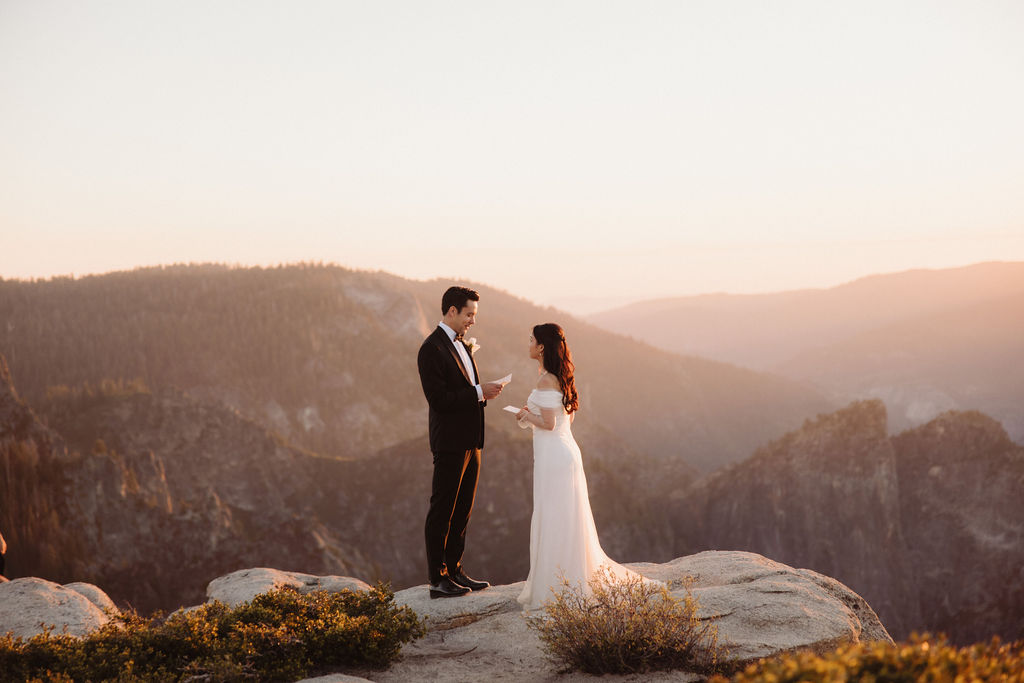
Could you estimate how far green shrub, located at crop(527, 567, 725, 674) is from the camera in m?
6.31

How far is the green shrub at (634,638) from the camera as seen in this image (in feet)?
20.7

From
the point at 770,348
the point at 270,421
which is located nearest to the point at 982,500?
the point at 270,421

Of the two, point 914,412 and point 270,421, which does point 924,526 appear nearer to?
point 270,421

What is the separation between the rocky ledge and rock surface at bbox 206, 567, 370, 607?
49 mm

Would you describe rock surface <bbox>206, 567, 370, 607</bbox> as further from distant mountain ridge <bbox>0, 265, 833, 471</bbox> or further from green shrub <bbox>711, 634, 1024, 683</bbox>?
distant mountain ridge <bbox>0, 265, 833, 471</bbox>

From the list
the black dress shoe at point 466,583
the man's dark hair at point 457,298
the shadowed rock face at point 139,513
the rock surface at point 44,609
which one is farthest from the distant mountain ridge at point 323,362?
the man's dark hair at point 457,298

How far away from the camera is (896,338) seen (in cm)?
10975

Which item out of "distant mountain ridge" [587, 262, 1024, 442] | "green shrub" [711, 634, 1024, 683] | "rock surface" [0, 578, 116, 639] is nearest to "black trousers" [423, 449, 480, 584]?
"rock surface" [0, 578, 116, 639]

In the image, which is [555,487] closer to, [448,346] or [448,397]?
[448,397]

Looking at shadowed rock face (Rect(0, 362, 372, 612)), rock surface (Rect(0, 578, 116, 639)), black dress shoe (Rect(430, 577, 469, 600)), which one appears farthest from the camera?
shadowed rock face (Rect(0, 362, 372, 612))

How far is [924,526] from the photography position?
2802 cm

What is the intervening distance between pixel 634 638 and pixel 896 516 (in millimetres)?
26210

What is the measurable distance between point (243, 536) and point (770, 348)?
455 feet

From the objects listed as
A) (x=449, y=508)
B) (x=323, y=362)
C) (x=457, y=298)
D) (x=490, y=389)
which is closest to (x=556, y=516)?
(x=449, y=508)
